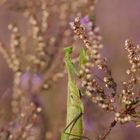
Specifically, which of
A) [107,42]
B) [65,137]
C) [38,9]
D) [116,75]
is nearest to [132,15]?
[107,42]

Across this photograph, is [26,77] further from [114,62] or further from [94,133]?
[114,62]

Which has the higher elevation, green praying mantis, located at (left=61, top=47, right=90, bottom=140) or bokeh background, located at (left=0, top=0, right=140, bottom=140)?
bokeh background, located at (left=0, top=0, right=140, bottom=140)

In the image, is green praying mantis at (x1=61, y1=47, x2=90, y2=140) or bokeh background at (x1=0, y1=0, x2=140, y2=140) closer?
green praying mantis at (x1=61, y1=47, x2=90, y2=140)

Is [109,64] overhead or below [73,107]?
overhead

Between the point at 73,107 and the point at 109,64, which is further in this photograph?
the point at 109,64

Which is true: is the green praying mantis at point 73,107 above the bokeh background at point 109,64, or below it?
below

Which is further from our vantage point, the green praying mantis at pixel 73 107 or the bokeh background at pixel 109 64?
the bokeh background at pixel 109 64

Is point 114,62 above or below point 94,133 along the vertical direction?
above

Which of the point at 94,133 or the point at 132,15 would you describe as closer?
the point at 94,133
